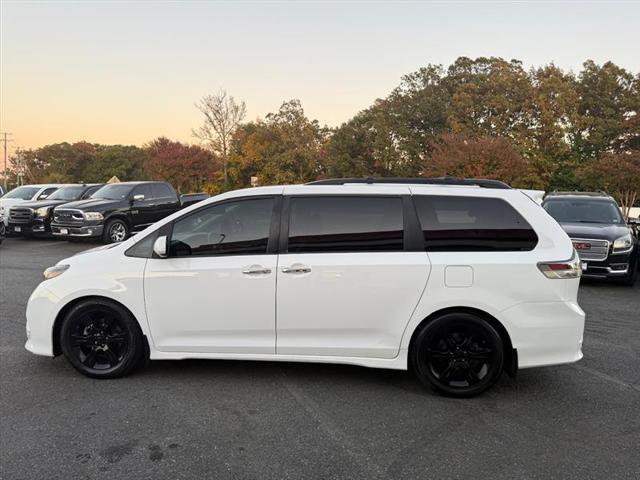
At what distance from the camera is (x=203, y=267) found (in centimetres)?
412

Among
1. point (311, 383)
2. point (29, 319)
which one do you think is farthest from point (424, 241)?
Result: point (29, 319)

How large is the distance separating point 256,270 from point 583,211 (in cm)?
841

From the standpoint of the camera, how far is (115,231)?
14328 mm

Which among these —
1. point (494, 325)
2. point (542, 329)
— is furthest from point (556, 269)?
point (494, 325)

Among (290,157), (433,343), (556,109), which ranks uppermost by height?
(556,109)

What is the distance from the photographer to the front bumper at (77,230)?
13.7 meters

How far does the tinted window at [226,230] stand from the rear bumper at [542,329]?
2089 mm

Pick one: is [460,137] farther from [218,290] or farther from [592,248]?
[218,290]

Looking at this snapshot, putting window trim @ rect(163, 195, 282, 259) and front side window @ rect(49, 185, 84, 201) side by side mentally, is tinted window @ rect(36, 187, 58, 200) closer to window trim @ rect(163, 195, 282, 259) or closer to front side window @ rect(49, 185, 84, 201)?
front side window @ rect(49, 185, 84, 201)

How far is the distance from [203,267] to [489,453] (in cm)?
254

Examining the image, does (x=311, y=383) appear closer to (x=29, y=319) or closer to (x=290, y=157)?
(x=29, y=319)

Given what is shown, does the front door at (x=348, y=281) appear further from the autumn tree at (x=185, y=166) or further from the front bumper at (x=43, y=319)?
the autumn tree at (x=185, y=166)

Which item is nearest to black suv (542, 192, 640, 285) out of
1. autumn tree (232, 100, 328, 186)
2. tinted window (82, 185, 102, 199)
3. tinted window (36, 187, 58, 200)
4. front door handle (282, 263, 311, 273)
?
front door handle (282, 263, 311, 273)

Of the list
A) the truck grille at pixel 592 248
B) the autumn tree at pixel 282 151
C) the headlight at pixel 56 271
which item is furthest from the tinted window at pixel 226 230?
the autumn tree at pixel 282 151
